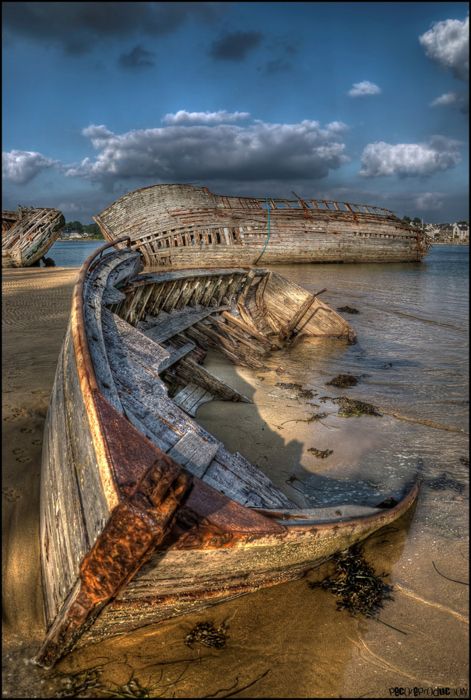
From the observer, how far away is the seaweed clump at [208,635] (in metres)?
2.80

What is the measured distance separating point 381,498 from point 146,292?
5197mm

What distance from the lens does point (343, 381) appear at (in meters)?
8.52

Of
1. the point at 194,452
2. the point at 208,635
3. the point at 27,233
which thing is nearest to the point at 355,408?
the point at 194,452

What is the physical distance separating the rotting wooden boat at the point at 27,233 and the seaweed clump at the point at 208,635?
2666 cm

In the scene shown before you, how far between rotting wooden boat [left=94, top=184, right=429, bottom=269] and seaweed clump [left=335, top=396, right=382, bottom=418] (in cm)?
2131

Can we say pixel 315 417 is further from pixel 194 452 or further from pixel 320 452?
pixel 194 452

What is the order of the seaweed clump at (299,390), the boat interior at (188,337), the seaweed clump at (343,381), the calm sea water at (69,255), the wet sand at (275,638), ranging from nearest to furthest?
the wet sand at (275,638) → the boat interior at (188,337) → the seaweed clump at (299,390) → the seaweed clump at (343,381) → the calm sea water at (69,255)

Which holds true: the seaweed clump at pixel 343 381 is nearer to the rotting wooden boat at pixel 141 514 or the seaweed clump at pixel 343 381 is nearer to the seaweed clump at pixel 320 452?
the seaweed clump at pixel 320 452

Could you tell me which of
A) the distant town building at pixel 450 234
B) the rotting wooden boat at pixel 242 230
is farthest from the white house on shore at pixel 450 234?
the rotting wooden boat at pixel 242 230

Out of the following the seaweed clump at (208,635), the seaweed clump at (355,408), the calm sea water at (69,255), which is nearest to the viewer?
the seaweed clump at (208,635)

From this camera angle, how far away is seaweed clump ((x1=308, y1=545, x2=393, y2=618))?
125 inches

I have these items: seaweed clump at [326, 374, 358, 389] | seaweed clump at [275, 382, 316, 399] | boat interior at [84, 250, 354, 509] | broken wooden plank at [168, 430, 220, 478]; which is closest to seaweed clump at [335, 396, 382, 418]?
seaweed clump at [275, 382, 316, 399]

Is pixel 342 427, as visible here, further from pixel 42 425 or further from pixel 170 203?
pixel 170 203

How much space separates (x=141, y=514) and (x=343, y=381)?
6.97m
